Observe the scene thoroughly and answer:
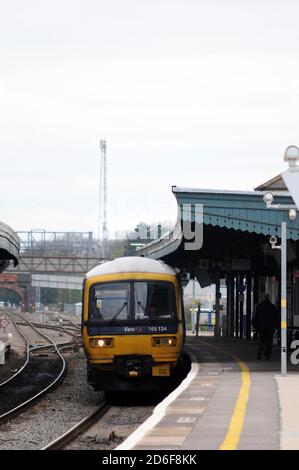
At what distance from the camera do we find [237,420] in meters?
13.3

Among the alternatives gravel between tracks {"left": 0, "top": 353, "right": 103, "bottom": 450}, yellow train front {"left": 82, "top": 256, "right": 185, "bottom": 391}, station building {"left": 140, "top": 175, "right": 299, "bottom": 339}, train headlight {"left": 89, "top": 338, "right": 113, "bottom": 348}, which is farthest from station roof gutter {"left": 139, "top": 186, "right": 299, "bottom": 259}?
gravel between tracks {"left": 0, "top": 353, "right": 103, "bottom": 450}

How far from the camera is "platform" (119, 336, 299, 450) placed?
11516 mm

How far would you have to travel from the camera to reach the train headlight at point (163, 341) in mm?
20766

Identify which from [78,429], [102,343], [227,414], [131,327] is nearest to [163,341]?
[131,327]

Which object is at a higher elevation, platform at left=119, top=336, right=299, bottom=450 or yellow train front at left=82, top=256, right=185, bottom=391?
yellow train front at left=82, top=256, right=185, bottom=391

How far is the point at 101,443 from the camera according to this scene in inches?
606

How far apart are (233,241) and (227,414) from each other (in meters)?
19.4

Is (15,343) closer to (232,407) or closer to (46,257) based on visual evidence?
(232,407)

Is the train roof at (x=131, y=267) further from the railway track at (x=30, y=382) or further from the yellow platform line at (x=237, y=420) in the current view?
the yellow platform line at (x=237, y=420)

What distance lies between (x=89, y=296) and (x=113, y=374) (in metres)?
1.64

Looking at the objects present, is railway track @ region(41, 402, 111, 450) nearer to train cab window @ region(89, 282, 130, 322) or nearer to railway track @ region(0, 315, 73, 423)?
railway track @ region(0, 315, 73, 423)

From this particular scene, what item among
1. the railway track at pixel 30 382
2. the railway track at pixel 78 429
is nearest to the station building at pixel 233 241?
the railway track at pixel 30 382

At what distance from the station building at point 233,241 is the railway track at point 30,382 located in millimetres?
4856

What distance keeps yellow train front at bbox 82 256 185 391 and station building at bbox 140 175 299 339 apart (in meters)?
2.83
